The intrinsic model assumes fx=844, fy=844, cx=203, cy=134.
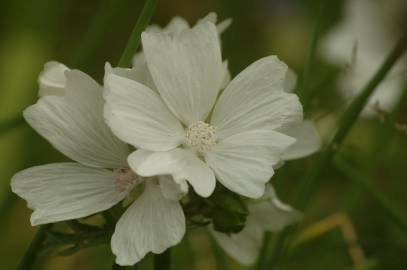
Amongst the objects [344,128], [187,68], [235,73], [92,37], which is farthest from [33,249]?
[235,73]

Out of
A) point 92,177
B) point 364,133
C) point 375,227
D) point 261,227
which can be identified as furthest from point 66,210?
point 364,133

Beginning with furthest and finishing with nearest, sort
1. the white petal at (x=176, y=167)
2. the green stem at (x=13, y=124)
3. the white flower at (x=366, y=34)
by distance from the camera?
the white flower at (x=366, y=34) < the green stem at (x=13, y=124) < the white petal at (x=176, y=167)

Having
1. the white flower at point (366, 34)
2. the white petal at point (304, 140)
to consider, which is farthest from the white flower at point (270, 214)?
the white flower at point (366, 34)

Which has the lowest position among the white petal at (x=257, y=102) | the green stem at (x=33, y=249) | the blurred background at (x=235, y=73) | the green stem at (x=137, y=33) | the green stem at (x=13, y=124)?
the blurred background at (x=235, y=73)

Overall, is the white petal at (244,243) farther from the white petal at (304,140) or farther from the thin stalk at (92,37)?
the thin stalk at (92,37)

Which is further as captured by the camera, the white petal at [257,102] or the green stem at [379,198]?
the green stem at [379,198]

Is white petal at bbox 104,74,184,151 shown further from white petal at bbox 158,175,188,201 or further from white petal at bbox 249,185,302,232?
white petal at bbox 249,185,302,232

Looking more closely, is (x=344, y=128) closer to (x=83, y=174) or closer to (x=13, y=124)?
(x=83, y=174)

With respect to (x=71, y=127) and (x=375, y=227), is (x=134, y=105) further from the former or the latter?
(x=375, y=227)
